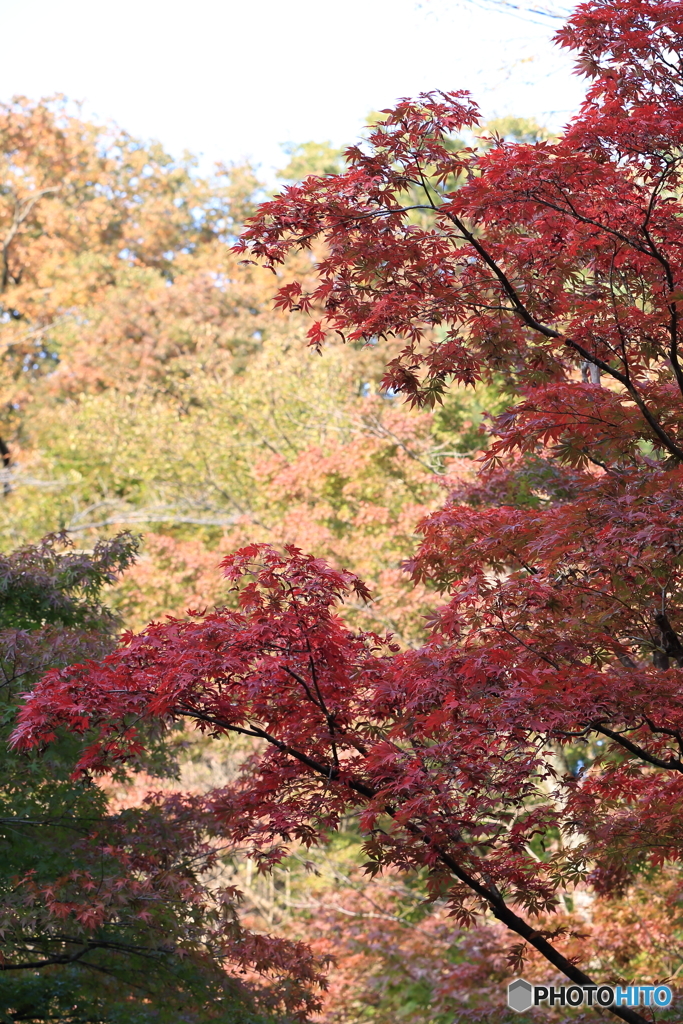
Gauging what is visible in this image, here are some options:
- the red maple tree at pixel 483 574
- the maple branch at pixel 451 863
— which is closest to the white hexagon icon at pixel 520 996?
the red maple tree at pixel 483 574

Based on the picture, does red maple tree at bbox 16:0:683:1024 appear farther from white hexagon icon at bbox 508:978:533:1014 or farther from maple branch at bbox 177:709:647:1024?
white hexagon icon at bbox 508:978:533:1014

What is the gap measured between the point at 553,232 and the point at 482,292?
0.43m

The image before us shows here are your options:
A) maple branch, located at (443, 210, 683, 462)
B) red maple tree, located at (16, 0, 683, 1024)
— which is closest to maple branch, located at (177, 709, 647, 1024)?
red maple tree, located at (16, 0, 683, 1024)

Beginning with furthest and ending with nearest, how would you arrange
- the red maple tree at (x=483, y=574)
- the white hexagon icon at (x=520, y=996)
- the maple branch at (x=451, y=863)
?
the white hexagon icon at (x=520, y=996) → the maple branch at (x=451, y=863) → the red maple tree at (x=483, y=574)

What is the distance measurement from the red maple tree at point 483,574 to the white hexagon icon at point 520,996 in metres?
1.81

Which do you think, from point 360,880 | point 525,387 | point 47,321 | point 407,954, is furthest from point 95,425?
point 525,387

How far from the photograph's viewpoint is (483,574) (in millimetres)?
4477

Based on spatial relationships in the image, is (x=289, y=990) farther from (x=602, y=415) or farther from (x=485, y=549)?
(x=602, y=415)

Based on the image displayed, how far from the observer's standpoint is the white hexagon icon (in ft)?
21.1

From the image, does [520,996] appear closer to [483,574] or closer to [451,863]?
[451,863]

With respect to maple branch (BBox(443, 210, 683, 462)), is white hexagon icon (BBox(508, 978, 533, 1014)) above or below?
below

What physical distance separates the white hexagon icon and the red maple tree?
181cm

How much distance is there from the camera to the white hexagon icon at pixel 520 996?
642 cm

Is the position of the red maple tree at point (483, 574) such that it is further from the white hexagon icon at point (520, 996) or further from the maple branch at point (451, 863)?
the white hexagon icon at point (520, 996)
